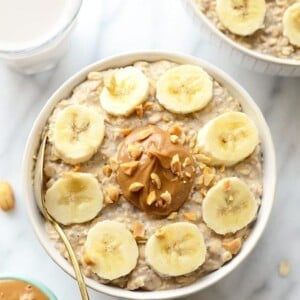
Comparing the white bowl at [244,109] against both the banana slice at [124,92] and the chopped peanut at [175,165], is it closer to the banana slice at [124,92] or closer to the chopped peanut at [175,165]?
the banana slice at [124,92]

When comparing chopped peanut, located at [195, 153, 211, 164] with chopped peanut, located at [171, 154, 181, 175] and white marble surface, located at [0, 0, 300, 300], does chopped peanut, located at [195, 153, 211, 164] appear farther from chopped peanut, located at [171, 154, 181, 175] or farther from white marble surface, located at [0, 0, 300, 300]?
white marble surface, located at [0, 0, 300, 300]

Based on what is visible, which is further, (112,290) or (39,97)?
(39,97)

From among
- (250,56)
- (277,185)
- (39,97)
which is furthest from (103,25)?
(277,185)

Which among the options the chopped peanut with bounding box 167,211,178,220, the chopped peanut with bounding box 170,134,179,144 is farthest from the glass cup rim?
the chopped peanut with bounding box 167,211,178,220

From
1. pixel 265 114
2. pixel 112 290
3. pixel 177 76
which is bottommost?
pixel 112 290

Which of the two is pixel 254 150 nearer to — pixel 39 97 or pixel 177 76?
pixel 177 76
